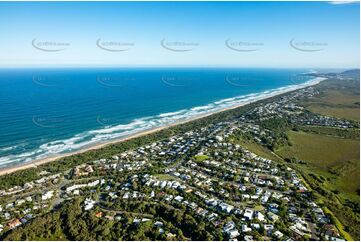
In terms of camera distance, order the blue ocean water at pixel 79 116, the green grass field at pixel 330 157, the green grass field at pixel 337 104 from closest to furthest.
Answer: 1. the green grass field at pixel 330 157
2. the blue ocean water at pixel 79 116
3. the green grass field at pixel 337 104

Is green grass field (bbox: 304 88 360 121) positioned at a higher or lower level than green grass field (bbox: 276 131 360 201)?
higher

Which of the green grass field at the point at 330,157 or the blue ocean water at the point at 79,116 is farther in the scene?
the blue ocean water at the point at 79,116

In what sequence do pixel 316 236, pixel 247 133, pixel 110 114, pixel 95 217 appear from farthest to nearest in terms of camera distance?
pixel 110 114 → pixel 247 133 → pixel 95 217 → pixel 316 236

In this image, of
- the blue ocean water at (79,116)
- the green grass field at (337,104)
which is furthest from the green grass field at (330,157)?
the blue ocean water at (79,116)

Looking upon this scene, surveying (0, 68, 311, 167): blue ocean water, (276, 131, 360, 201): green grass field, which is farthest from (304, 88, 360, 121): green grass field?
(0, 68, 311, 167): blue ocean water

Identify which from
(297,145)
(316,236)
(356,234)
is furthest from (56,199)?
(297,145)

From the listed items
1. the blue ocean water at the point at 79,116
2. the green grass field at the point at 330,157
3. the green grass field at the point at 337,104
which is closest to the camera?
the green grass field at the point at 330,157

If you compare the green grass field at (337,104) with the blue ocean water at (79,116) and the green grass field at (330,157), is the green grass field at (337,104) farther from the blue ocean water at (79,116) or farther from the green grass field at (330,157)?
the blue ocean water at (79,116)

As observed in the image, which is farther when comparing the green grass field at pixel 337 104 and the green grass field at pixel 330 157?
the green grass field at pixel 337 104

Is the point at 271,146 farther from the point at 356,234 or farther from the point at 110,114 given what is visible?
the point at 110,114

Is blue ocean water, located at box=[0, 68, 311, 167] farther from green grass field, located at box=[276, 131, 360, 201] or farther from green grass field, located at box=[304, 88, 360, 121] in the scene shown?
green grass field, located at box=[276, 131, 360, 201]

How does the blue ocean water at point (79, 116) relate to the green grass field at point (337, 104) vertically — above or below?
below
